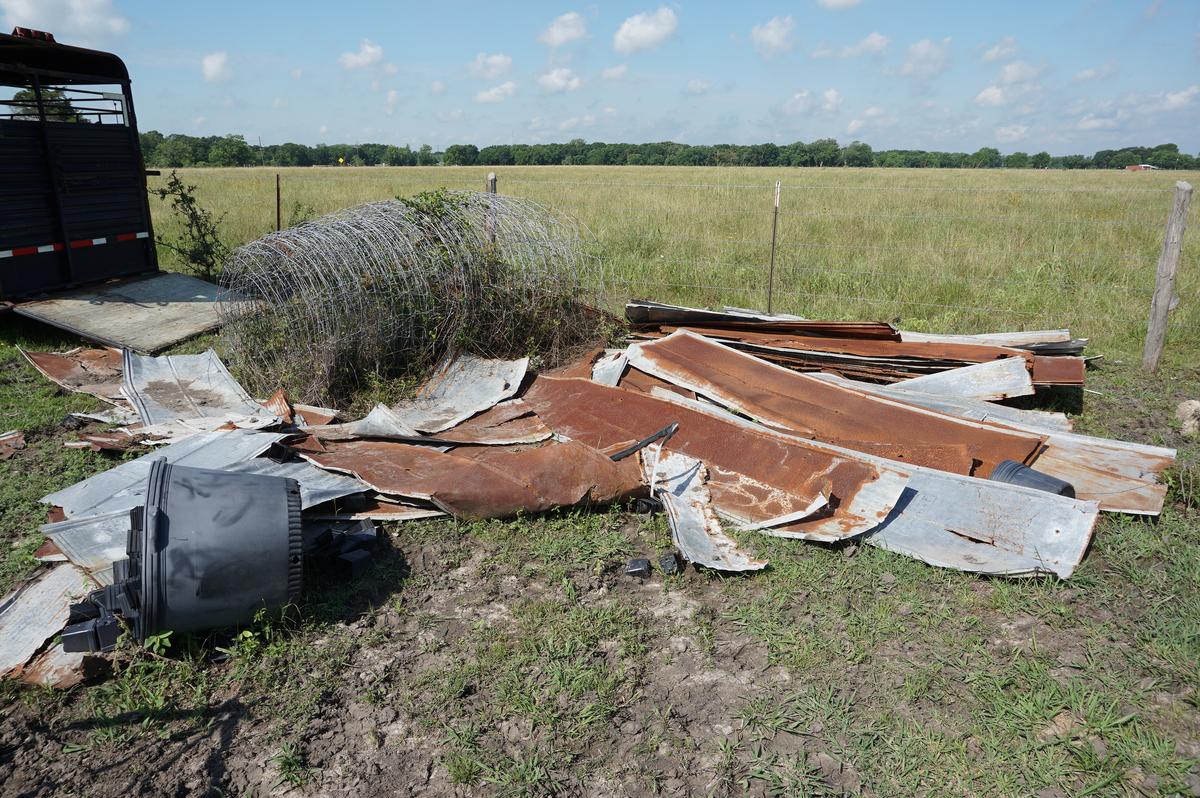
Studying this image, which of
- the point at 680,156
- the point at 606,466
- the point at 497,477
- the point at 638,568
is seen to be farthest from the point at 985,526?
the point at 680,156

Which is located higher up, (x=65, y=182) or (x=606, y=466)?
(x=65, y=182)

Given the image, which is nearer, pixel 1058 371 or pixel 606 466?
pixel 606 466

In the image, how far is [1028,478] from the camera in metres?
4.46

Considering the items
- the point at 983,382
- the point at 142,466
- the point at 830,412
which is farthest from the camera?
the point at 983,382

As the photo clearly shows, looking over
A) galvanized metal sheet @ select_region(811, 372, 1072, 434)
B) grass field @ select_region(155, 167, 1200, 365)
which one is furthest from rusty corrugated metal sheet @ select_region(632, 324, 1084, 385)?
grass field @ select_region(155, 167, 1200, 365)

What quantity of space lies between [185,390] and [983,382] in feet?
21.8

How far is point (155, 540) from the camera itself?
3148mm

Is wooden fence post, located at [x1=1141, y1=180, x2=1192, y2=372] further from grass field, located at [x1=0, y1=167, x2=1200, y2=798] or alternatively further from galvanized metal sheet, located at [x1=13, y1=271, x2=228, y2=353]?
galvanized metal sheet, located at [x1=13, y1=271, x2=228, y2=353]

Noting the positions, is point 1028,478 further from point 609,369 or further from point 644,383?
point 609,369

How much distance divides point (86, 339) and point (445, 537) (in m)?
5.99

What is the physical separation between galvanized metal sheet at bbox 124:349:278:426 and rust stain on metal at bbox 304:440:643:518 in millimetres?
1171

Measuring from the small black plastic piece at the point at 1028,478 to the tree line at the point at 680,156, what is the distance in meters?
A: 58.9

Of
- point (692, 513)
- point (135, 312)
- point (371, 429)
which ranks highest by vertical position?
point (135, 312)

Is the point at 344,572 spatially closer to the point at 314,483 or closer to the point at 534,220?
the point at 314,483
